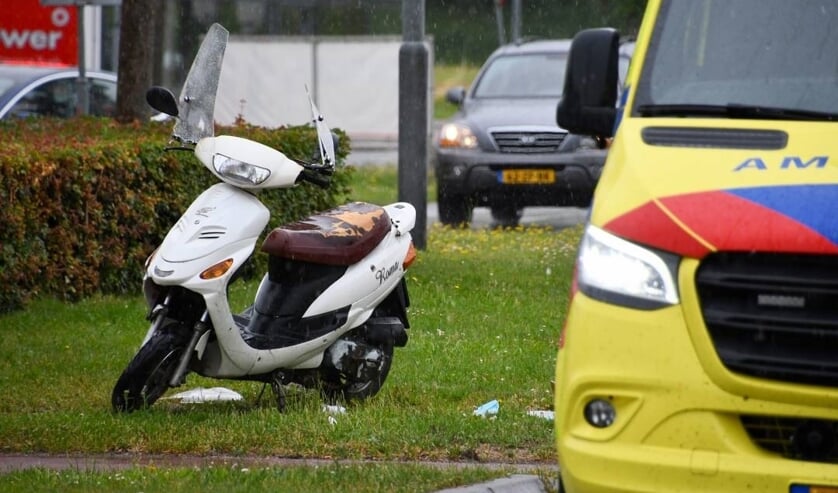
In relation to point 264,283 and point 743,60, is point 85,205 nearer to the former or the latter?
point 264,283

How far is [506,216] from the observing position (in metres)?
18.6

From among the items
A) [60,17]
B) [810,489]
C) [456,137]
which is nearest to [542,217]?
[456,137]

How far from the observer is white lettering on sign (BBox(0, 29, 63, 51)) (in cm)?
2319

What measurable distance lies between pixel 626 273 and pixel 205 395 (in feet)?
12.3

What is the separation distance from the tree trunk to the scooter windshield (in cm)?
616

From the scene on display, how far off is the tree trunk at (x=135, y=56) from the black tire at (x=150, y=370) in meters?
6.98

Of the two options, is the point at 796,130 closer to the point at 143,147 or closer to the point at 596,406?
the point at 596,406

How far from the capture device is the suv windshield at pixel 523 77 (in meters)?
18.2

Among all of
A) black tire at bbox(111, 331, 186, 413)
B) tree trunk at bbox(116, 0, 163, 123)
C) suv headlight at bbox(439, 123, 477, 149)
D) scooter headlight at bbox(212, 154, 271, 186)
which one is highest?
scooter headlight at bbox(212, 154, 271, 186)

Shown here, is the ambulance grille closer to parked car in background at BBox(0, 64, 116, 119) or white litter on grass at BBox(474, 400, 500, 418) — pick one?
white litter on grass at BBox(474, 400, 500, 418)

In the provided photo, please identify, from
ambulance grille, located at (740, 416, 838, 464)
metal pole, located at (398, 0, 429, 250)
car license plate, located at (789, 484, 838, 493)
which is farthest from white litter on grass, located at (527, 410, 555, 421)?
metal pole, located at (398, 0, 429, 250)

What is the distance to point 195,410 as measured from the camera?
752cm

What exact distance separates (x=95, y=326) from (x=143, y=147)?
1859 millimetres

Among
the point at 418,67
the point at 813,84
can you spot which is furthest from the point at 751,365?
the point at 418,67
